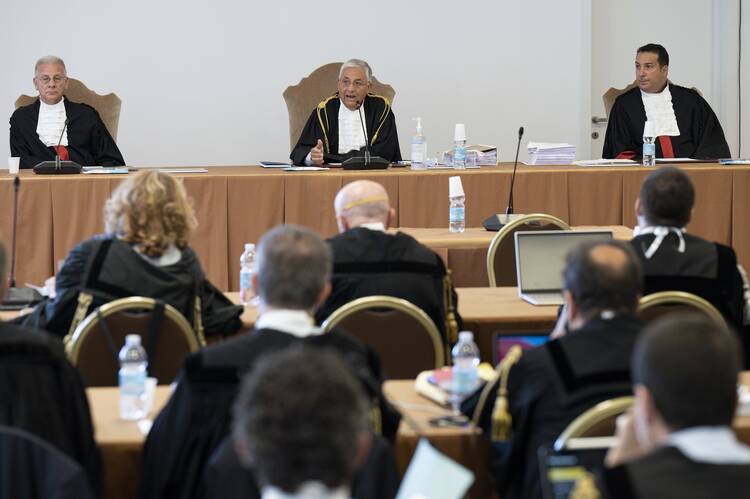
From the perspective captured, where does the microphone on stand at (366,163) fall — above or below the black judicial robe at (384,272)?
above

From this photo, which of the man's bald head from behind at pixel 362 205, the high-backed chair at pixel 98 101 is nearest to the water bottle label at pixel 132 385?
the man's bald head from behind at pixel 362 205

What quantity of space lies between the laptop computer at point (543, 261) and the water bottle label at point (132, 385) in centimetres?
190

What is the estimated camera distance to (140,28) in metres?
9.92

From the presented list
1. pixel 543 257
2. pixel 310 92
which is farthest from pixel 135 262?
pixel 310 92

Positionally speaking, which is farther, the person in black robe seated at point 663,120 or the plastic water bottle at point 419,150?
the person in black robe seated at point 663,120

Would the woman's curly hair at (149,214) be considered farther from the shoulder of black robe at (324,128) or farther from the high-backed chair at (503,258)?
the shoulder of black robe at (324,128)

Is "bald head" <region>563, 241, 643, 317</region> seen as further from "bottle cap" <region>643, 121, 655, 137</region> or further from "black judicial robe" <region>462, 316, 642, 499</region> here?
"bottle cap" <region>643, 121, 655, 137</region>

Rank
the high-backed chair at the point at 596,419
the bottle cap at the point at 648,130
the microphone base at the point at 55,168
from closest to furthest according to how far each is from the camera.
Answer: the high-backed chair at the point at 596,419, the microphone base at the point at 55,168, the bottle cap at the point at 648,130

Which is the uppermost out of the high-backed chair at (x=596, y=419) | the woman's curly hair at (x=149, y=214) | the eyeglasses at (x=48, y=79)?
the eyeglasses at (x=48, y=79)

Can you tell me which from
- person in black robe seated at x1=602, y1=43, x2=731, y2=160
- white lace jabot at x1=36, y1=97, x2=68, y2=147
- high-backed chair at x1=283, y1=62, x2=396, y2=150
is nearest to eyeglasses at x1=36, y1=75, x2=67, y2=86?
white lace jabot at x1=36, y1=97, x2=68, y2=147

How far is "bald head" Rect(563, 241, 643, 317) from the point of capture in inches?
108

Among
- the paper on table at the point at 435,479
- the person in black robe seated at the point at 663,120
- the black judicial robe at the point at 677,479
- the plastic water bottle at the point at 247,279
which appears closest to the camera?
the black judicial robe at the point at 677,479

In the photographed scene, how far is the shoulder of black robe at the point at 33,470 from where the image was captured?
6.61 feet

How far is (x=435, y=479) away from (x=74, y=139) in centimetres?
722
